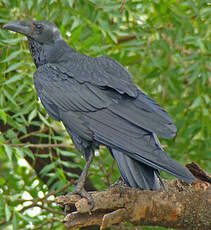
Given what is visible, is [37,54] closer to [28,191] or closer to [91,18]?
[91,18]

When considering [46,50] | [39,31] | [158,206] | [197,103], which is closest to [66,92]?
[46,50]

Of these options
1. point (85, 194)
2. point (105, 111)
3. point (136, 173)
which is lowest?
point (85, 194)

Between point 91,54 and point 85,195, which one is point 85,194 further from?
point 91,54

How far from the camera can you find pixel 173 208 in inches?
139

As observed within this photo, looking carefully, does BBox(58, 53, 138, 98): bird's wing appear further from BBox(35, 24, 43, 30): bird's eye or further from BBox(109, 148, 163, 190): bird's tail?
BBox(109, 148, 163, 190): bird's tail

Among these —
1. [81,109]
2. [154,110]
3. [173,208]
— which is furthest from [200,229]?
[81,109]

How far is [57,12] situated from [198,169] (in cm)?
198

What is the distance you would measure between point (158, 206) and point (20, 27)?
6.49 feet

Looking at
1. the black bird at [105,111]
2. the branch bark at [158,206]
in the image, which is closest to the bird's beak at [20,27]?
the black bird at [105,111]

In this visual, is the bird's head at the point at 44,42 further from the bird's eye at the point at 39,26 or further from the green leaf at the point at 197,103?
the green leaf at the point at 197,103

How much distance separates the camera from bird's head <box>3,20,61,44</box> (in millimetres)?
4246

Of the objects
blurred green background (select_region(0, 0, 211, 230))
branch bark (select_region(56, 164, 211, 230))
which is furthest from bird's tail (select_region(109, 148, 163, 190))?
blurred green background (select_region(0, 0, 211, 230))

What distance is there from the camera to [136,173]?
11.0 feet

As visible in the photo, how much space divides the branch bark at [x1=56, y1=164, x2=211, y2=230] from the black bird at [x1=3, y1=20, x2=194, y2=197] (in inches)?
7.1
